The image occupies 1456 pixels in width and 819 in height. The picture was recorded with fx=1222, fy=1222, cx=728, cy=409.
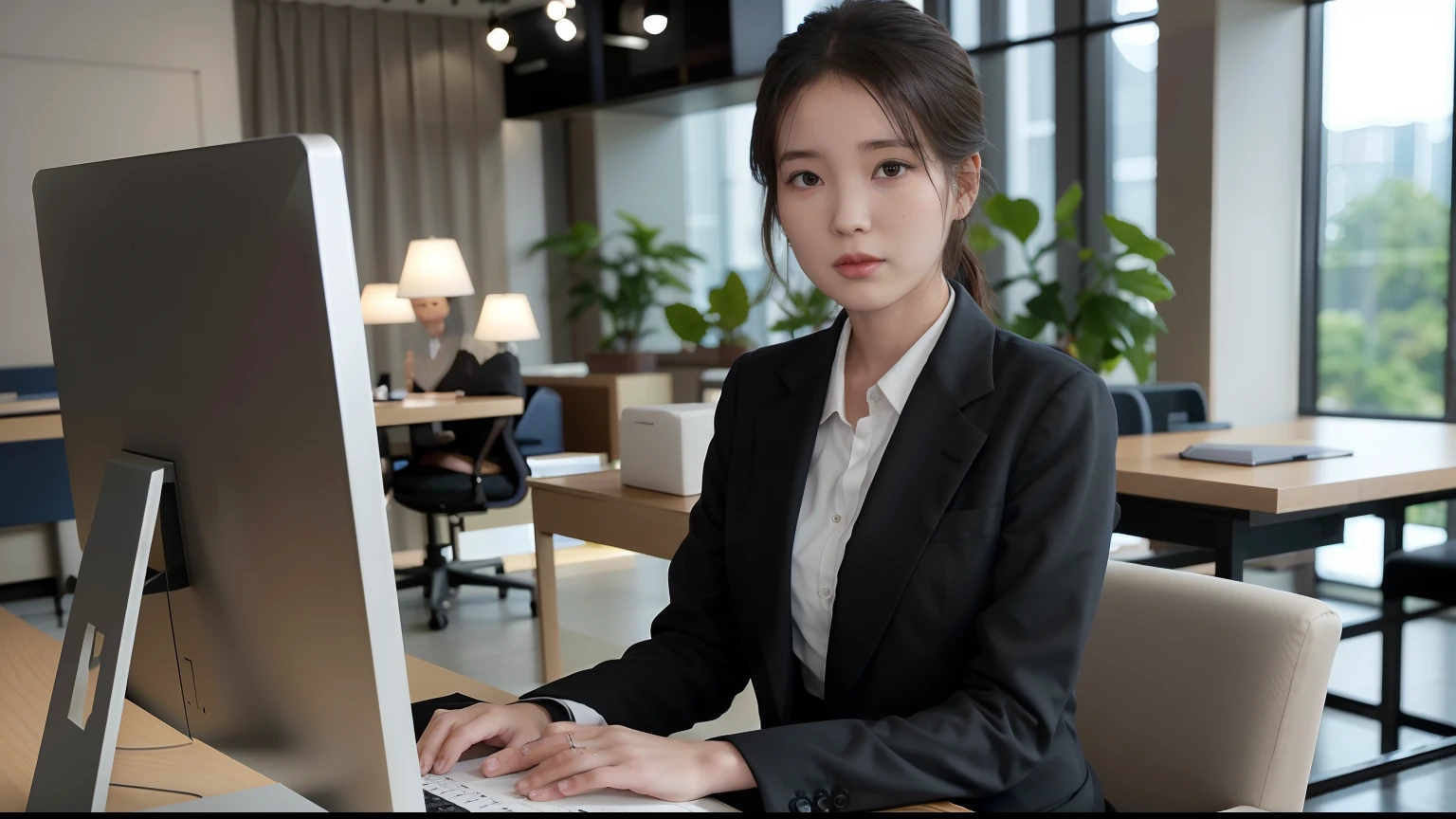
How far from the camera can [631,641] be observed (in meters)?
4.03

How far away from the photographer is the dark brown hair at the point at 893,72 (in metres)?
1.10

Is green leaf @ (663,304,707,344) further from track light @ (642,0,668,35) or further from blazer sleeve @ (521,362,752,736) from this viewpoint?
blazer sleeve @ (521,362,752,736)

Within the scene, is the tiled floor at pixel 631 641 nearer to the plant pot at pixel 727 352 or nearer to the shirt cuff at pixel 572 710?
the shirt cuff at pixel 572 710

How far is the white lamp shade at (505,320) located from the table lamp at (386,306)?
37 centimetres

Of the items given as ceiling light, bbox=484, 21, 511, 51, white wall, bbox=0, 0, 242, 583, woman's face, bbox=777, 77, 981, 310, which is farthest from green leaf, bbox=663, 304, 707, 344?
woman's face, bbox=777, 77, 981, 310

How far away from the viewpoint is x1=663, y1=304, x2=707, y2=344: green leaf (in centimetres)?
621

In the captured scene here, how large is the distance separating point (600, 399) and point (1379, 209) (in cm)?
405

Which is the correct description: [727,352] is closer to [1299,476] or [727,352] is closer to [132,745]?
[1299,476]

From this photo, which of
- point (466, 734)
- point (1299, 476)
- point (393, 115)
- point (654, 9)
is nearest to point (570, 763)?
point (466, 734)

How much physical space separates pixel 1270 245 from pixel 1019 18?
1.78 metres

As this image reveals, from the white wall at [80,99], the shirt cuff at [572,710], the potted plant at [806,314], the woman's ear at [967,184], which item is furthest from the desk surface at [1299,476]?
the white wall at [80,99]

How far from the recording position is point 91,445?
0.98 meters

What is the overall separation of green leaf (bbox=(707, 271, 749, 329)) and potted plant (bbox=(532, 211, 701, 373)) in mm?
1479

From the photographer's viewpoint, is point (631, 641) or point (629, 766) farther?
point (631, 641)
